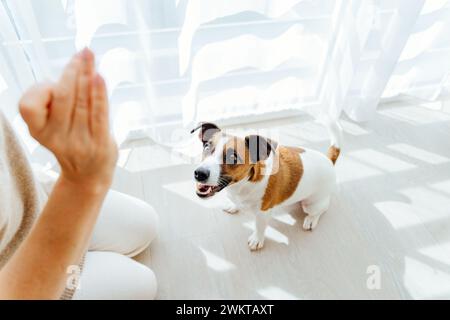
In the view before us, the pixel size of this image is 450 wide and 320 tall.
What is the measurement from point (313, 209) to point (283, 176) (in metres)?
0.28

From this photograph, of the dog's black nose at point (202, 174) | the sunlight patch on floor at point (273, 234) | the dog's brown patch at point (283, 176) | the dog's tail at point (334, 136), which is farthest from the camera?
the sunlight patch on floor at point (273, 234)

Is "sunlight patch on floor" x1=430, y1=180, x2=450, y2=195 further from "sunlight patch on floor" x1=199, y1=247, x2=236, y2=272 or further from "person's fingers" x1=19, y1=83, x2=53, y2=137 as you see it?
"person's fingers" x1=19, y1=83, x2=53, y2=137

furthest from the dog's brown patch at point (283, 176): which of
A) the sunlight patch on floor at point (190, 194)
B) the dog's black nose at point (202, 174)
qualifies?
the sunlight patch on floor at point (190, 194)

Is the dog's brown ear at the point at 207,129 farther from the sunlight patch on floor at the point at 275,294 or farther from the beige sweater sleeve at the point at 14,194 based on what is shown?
the sunlight patch on floor at the point at 275,294

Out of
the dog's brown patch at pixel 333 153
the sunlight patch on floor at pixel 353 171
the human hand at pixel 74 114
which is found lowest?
the sunlight patch on floor at pixel 353 171

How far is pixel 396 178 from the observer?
1.37 meters

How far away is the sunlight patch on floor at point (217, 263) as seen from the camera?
112 cm

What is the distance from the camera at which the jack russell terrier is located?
2.64ft

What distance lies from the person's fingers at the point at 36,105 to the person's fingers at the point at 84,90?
1.0 inches

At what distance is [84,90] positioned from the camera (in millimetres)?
335

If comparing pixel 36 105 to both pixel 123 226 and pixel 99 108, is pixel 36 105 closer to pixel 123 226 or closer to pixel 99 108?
pixel 99 108

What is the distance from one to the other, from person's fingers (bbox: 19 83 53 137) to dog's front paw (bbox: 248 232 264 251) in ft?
2.96
